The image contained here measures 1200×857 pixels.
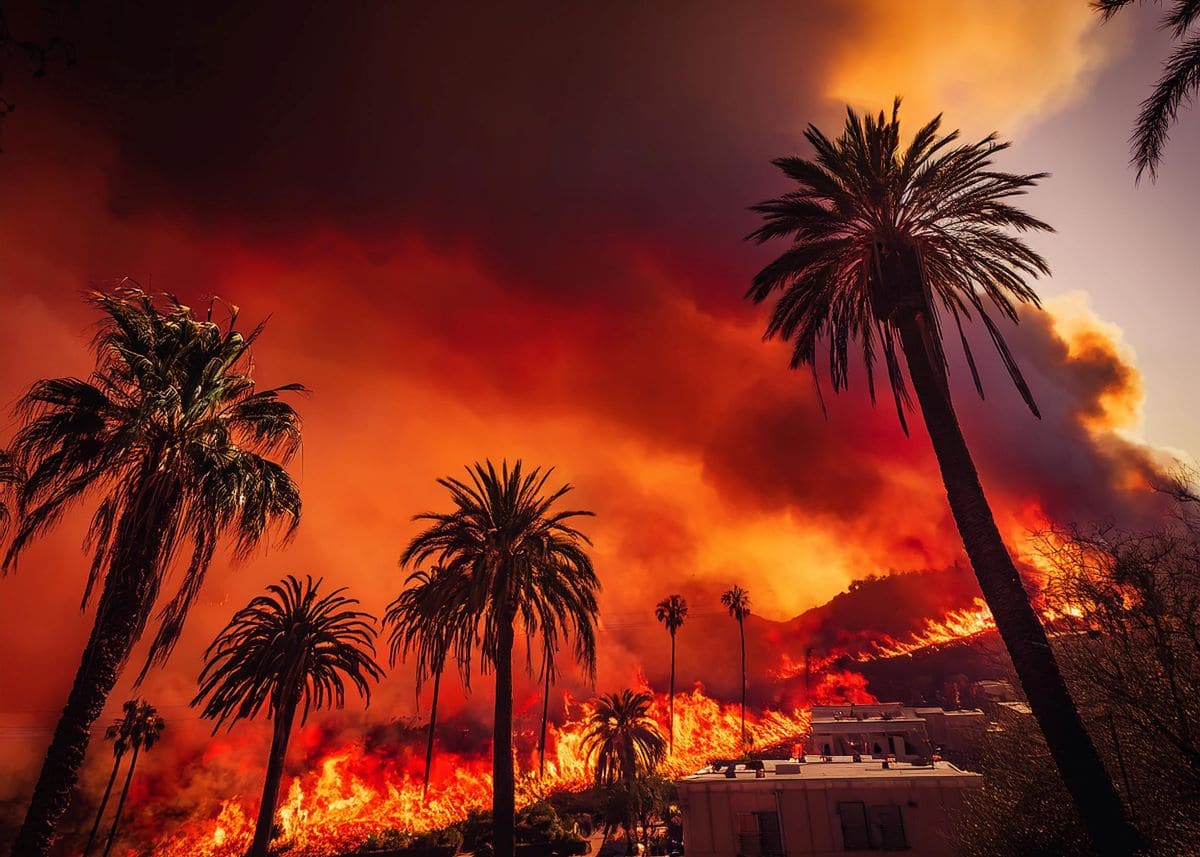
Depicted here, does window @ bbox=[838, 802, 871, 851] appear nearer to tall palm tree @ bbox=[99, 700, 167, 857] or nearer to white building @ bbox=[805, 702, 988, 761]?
white building @ bbox=[805, 702, 988, 761]

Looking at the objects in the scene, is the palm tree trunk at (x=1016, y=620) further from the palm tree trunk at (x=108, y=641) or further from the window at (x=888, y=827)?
the window at (x=888, y=827)

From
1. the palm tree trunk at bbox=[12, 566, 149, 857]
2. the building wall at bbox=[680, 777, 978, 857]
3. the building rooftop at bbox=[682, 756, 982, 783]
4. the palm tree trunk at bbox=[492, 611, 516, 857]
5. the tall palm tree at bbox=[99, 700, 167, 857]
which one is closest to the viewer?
the palm tree trunk at bbox=[12, 566, 149, 857]

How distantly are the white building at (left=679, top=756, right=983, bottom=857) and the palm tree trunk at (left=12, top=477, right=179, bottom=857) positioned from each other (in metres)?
26.8

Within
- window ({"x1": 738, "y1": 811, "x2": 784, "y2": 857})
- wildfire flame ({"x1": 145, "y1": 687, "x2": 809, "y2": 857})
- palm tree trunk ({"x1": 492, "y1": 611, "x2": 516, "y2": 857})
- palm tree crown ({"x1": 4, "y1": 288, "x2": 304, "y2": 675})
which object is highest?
palm tree crown ({"x1": 4, "y1": 288, "x2": 304, "y2": 675})

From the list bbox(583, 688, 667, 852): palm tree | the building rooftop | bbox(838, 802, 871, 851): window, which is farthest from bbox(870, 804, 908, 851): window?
bbox(583, 688, 667, 852): palm tree

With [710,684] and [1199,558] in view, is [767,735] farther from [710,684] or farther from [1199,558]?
[1199,558]

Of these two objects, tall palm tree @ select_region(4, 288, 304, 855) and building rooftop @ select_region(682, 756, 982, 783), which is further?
building rooftop @ select_region(682, 756, 982, 783)

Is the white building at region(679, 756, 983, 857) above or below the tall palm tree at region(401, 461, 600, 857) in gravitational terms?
below

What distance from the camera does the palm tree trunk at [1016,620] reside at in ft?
33.7

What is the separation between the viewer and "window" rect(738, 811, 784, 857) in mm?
27312

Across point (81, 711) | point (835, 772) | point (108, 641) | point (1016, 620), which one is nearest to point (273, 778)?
point (81, 711)

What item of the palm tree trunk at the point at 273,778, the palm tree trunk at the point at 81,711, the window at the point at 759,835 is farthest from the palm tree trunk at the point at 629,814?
the palm tree trunk at the point at 81,711

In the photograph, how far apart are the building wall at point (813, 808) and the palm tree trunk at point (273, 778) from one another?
2040cm

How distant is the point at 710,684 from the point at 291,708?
401 feet
